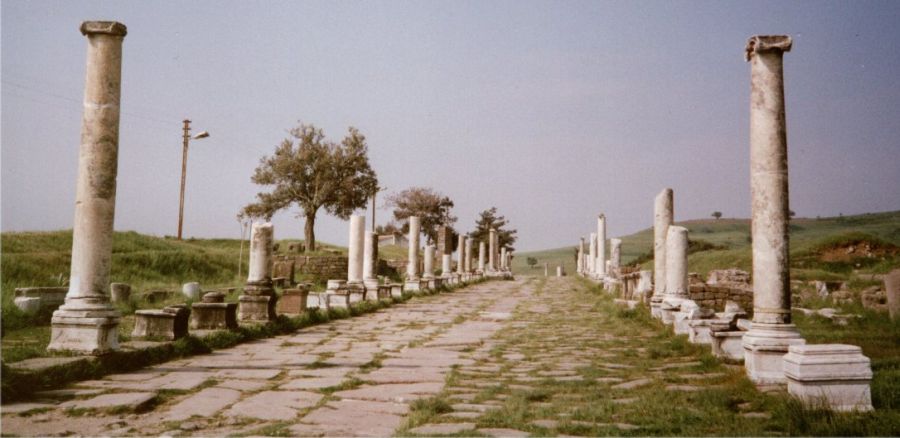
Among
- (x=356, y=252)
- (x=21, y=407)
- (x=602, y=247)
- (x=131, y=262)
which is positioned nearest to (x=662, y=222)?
(x=356, y=252)

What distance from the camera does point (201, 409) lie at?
4.80m

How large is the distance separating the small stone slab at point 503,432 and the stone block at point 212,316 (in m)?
5.92

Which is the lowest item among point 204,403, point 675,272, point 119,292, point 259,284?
point 204,403

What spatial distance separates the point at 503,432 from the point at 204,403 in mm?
2288

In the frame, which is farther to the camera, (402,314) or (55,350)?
(402,314)

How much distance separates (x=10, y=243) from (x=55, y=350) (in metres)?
21.3

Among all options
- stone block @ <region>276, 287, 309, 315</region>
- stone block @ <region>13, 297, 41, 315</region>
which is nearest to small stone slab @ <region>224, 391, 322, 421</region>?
stone block @ <region>276, 287, 309, 315</region>

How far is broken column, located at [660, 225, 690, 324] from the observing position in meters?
10.5

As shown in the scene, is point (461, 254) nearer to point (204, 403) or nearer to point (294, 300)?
point (294, 300)

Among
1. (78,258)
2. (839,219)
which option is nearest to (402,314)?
(78,258)

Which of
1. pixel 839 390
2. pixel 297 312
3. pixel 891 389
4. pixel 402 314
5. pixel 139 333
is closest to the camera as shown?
pixel 839 390

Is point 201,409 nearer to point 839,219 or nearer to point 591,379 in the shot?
point 591,379

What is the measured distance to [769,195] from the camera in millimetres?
6035

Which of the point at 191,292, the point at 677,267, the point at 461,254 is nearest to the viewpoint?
the point at 677,267
